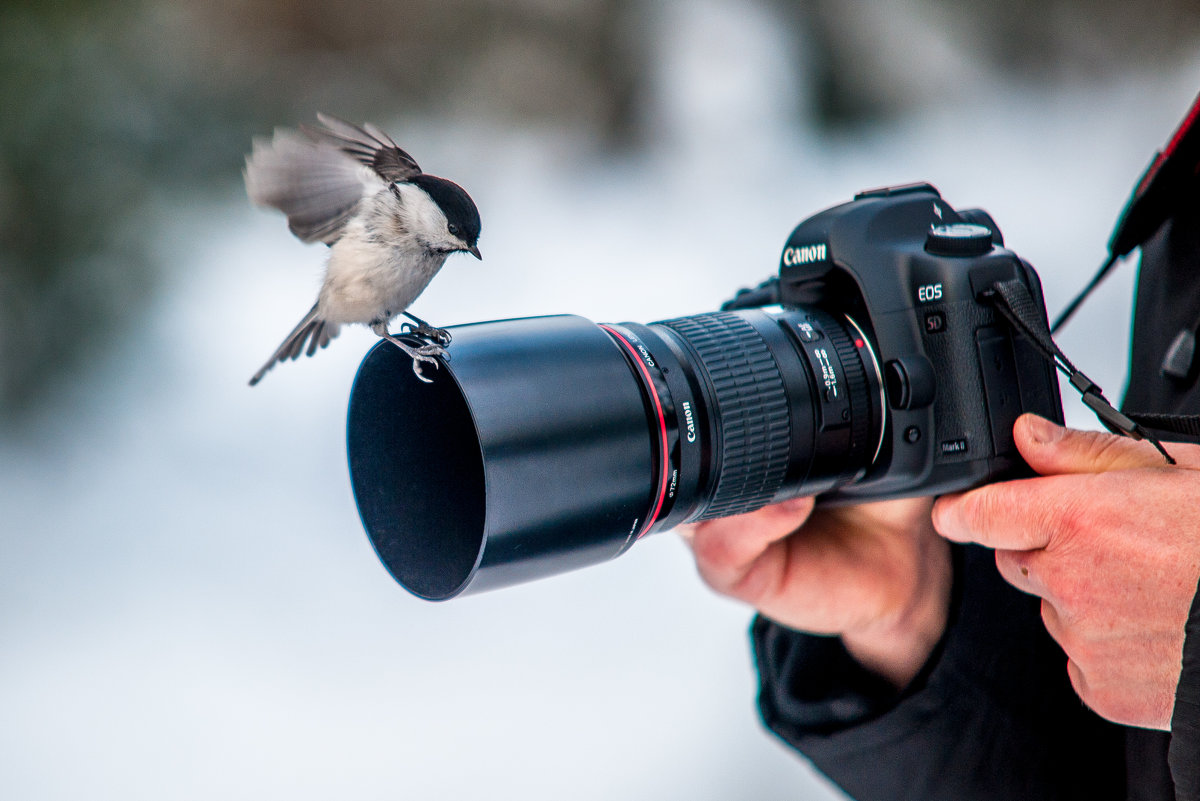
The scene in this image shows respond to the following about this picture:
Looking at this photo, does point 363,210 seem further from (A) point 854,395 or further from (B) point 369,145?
(A) point 854,395

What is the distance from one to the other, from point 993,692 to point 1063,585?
0.15 metres

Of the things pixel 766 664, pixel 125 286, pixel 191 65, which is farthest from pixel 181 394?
pixel 766 664

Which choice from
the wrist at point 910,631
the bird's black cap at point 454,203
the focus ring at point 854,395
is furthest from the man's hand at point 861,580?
the bird's black cap at point 454,203

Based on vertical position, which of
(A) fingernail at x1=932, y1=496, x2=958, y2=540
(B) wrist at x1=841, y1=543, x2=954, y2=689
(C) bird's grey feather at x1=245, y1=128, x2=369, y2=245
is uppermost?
(C) bird's grey feather at x1=245, y1=128, x2=369, y2=245

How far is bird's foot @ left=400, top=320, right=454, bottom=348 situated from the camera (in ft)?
1.06

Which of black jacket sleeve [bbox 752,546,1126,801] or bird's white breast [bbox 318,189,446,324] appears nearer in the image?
bird's white breast [bbox 318,189,446,324]

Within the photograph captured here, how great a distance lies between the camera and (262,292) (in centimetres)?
78

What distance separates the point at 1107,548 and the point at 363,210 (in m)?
0.32

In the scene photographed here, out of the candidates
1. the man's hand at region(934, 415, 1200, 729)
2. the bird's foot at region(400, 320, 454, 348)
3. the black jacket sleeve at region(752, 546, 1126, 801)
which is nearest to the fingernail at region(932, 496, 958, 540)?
the man's hand at region(934, 415, 1200, 729)

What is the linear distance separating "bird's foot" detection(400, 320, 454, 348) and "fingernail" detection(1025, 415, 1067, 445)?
11.2 inches

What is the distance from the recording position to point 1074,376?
0.41 meters

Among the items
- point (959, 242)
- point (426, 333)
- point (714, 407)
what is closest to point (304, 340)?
point (426, 333)

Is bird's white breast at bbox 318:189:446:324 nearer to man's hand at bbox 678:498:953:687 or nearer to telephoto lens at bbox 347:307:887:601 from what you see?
telephoto lens at bbox 347:307:887:601

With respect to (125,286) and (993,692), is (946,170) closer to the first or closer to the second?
(993,692)
